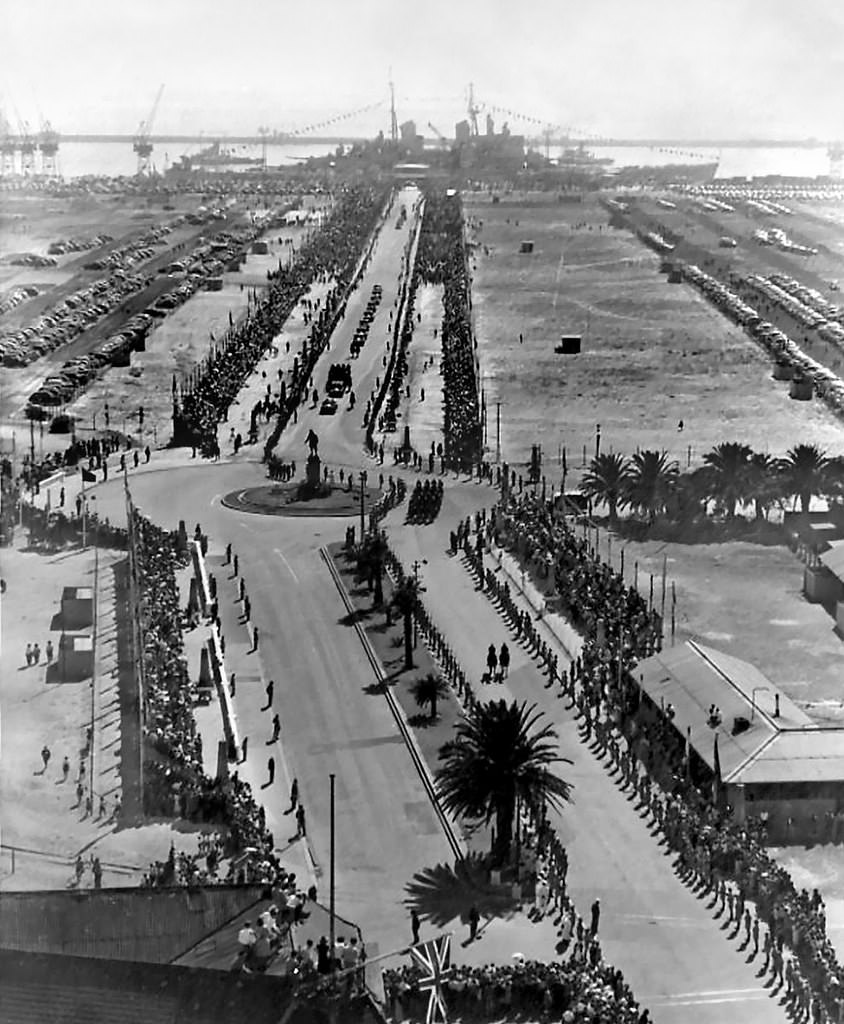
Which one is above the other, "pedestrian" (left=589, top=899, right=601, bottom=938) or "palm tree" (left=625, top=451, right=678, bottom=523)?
"palm tree" (left=625, top=451, right=678, bottom=523)

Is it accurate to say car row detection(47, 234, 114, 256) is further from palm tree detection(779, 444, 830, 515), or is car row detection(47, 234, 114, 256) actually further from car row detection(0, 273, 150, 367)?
palm tree detection(779, 444, 830, 515)

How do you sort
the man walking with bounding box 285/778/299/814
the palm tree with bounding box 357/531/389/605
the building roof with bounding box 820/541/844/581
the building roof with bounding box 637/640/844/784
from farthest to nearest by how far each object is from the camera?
the palm tree with bounding box 357/531/389/605 → the building roof with bounding box 820/541/844/581 → the man walking with bounding box 285/778/299/814 → the building roof with bounding box 637/640/844/784

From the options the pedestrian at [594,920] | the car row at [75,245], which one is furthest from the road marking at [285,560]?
the car row at [75,245]

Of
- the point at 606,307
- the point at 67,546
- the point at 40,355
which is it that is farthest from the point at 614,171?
the point at 67,546

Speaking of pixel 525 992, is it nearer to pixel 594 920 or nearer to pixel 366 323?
pixel 594 920

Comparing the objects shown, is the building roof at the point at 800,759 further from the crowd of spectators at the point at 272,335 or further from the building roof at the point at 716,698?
the crowd of spectators at the point at 272,335

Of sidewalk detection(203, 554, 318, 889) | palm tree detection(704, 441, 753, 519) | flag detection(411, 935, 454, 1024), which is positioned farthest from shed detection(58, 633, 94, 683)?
palm tree detection(704, 441, 753, 519)
